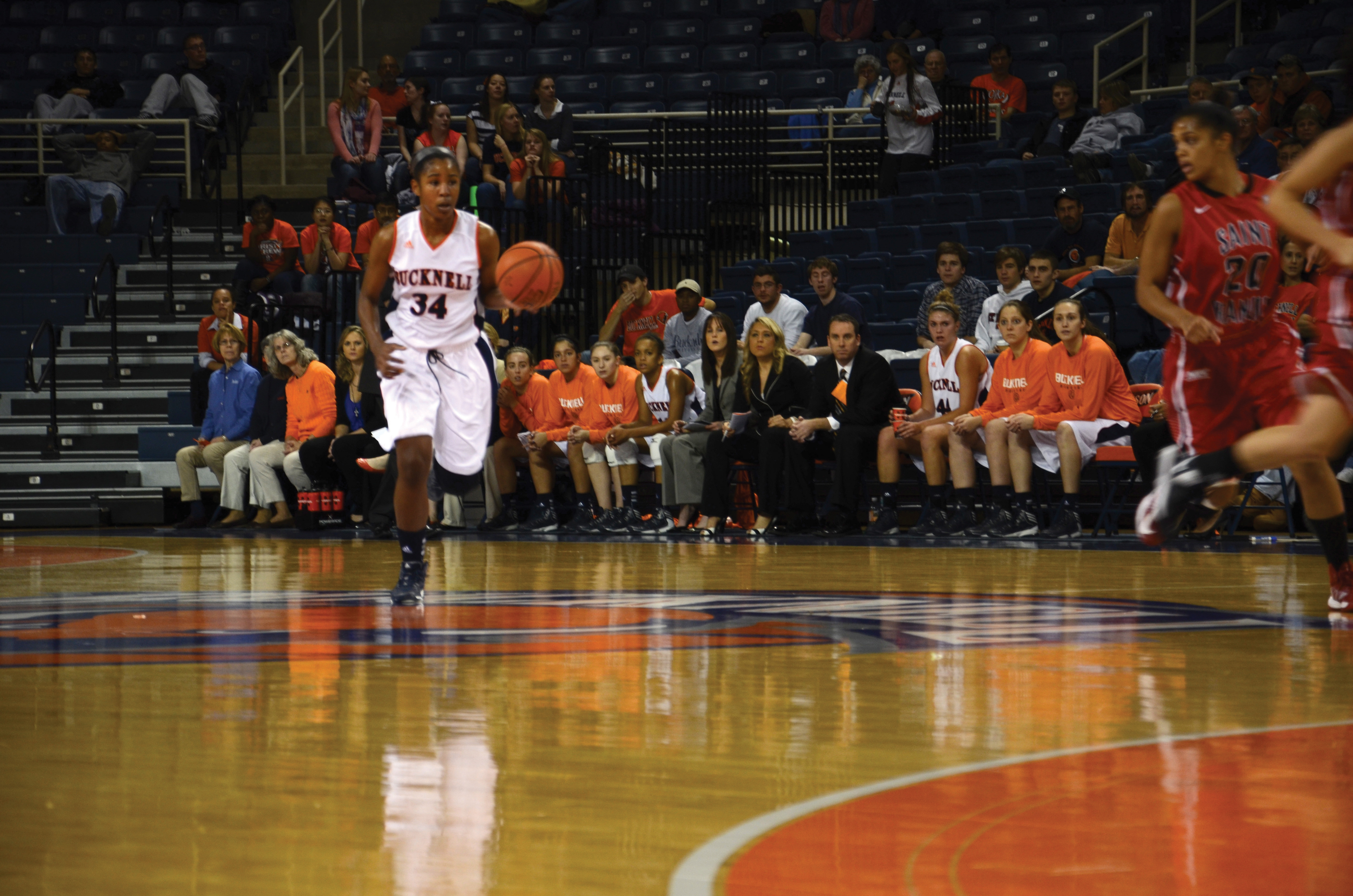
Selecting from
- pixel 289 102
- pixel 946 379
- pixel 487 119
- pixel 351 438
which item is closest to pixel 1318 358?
pixel 946 379

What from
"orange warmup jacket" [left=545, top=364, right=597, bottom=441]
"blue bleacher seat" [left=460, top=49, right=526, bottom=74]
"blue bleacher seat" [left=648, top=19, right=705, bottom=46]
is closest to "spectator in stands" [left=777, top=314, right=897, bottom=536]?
"orange warmup jacket" [left=545, top=364, right=597, bottom=441]

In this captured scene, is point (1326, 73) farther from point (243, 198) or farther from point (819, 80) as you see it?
point (243, 198)

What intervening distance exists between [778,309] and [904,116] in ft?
11.3

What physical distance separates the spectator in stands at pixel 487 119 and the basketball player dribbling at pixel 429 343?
8.29 meters

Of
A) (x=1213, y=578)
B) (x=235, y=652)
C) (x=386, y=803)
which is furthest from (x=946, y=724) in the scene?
(x=1213, y=578)

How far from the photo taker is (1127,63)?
15.3 metres

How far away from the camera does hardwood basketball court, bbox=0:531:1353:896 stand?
215cm

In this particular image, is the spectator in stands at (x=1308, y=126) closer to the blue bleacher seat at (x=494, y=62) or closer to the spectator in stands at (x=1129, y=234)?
the spectator in stands at (x=1129, y=234)

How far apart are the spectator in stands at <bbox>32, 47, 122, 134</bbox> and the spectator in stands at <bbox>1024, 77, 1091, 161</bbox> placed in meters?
9.83

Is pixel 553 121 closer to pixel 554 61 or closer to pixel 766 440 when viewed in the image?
pixel 554 61

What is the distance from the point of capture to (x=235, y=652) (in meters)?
4.41

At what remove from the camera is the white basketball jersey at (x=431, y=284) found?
5859 millimetres

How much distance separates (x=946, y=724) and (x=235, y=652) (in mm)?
2132

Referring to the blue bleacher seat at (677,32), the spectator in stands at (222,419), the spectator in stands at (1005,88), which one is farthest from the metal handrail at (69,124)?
the spectator in stands at (1005,88)
